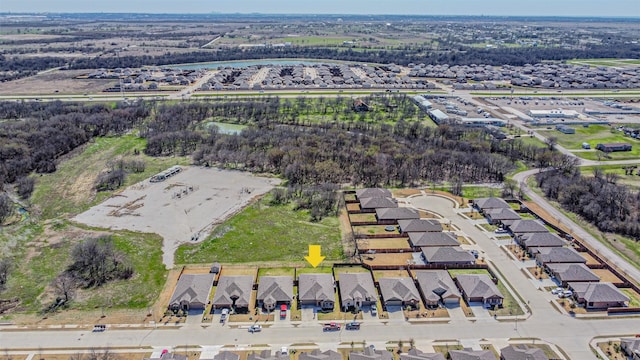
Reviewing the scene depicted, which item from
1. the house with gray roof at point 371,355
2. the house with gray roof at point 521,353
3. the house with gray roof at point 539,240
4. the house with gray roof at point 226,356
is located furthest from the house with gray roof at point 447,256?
the house with gray roof at point 226,356

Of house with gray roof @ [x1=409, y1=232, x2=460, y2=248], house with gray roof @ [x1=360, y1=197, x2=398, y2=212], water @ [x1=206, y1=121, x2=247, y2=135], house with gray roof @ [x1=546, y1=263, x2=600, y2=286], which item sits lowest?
house with gray roof @ [x1=546, y1=263, x2=600, y2=286]

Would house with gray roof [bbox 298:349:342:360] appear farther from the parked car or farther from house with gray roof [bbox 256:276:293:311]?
house with gray roof [bbox 256:276:293:311]

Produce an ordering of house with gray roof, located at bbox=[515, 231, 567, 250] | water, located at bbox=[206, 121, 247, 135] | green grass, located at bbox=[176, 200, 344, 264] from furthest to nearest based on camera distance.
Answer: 1. water, located at bbox=[206, 121, 247, 135]
2. house with gray roof, located at bbox=[515, 231, 567, 250]
3. green grass, located at bbox=[176, 200, 344, 264]

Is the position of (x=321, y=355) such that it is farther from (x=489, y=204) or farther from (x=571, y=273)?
(x=489, y=204)

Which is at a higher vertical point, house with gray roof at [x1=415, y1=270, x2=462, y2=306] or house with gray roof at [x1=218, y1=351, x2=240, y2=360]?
house with gray roof at [x1=415, y1=270, x2=462, y2=306]

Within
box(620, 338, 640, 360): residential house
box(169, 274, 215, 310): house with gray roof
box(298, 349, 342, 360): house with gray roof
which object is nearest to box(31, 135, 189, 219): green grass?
box(169, 274, 215, 310): house with gray roof

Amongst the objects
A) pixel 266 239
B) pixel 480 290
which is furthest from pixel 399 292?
pixel 266 239

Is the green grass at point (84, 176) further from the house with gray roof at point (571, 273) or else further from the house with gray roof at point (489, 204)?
the house with gray roof at point (571, 273)
